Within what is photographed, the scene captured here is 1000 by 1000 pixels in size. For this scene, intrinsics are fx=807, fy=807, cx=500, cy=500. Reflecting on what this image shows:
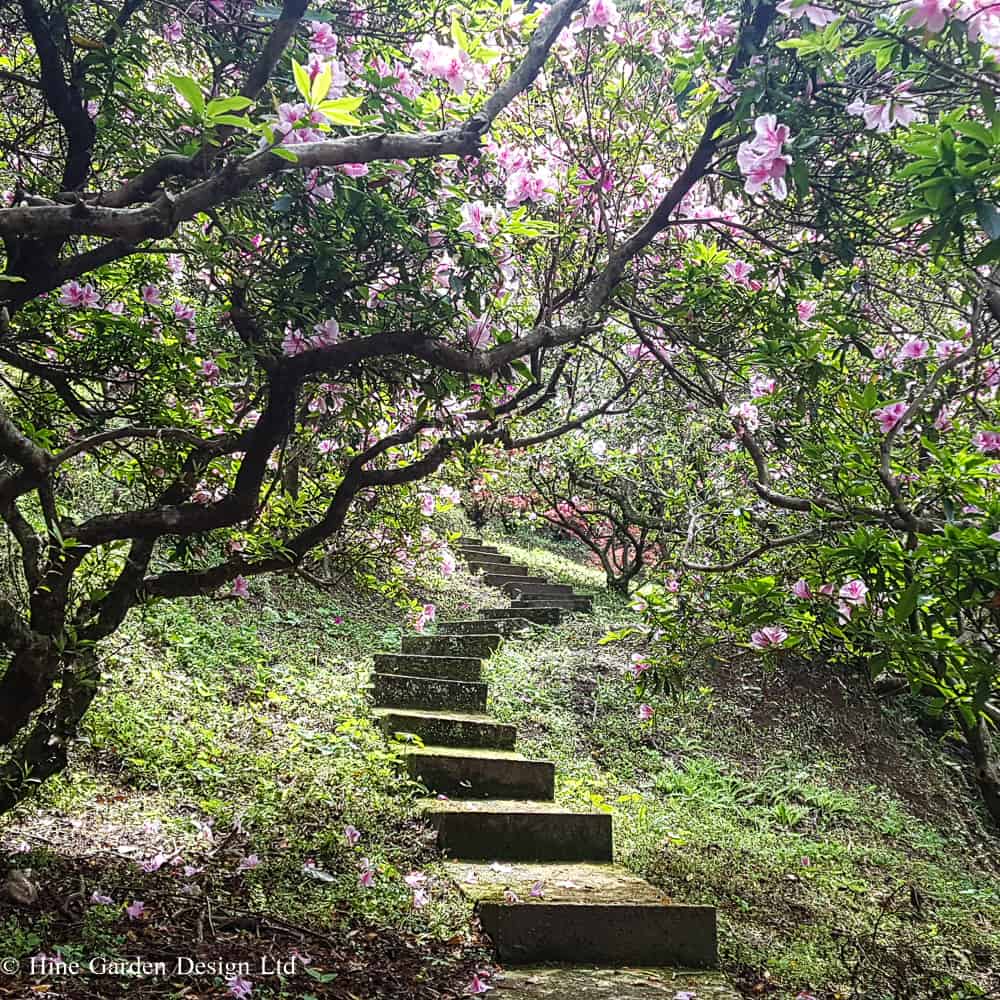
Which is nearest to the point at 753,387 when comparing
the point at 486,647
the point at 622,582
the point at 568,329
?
the point at 568,329

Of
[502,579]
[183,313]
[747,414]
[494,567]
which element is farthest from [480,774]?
[494,567]

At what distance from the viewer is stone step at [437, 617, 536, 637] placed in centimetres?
775

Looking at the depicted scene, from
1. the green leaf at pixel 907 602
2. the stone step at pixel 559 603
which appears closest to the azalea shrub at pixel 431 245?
the green leaf at pixel 907 602

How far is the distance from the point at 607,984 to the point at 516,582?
7.07 metres

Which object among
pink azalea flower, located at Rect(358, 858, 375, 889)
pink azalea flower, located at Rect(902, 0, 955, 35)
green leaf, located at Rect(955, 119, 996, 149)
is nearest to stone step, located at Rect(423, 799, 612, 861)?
pink azalea flower, located at Rect(358, 858, 375, 889)

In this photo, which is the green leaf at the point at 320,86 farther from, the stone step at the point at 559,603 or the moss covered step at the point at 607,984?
the stone step at the point at 559,603

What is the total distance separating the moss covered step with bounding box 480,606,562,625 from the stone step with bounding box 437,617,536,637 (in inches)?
9.5

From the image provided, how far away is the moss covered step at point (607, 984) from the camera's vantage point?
272 centimetres

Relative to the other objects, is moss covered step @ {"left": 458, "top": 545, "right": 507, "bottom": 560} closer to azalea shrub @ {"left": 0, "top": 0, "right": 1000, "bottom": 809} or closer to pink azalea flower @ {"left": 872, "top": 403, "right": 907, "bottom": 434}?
azalea shrub @ {"left": 0, "top": 0, "right": 1000, "bottom": 809}

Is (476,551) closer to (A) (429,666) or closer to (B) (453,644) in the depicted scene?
(B) (453,644)

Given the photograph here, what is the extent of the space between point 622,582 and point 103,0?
8.53m

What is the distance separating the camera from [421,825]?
3.79 meters

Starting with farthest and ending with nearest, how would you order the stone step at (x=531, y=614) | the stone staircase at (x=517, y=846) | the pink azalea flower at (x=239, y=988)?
the stone step at (x=531, y=614) < the stone staircase at (x=517, y=846) < the pink azalea flower at (x=239, y=988)

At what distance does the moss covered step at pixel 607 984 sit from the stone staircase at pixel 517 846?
61 millimetres
